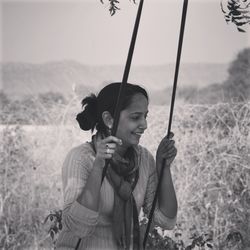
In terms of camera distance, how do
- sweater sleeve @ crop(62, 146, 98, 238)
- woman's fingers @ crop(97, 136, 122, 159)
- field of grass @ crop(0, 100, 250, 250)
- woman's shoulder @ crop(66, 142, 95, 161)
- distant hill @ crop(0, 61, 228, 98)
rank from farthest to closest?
1. distant hill @ crop(0, 61, 228, 98)
2. field of grass @ crop(0, 100, 250, 250)
3. woman's shoulder @ crop(66, 142, 95, 161)
4. sweater sleeve @ crop(62, 146, 98, 238)
5. woman's fingers @ crop(97, 136, 122, 159)

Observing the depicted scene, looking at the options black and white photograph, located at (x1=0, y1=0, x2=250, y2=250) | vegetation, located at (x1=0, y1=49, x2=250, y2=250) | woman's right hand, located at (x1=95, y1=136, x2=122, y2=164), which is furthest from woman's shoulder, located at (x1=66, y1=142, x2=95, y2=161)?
vegetation, located at (x1=0, y1=49, x2=250, y2=250)

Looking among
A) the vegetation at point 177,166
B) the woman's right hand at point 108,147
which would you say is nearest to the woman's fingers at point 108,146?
the woman's right hand at point 108,147

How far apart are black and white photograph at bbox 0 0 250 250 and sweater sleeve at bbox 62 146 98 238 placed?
1.59 metres

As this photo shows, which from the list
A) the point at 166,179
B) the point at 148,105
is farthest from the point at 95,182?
the point at 148,105

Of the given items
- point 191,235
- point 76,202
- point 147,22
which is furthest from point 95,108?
point 147,22

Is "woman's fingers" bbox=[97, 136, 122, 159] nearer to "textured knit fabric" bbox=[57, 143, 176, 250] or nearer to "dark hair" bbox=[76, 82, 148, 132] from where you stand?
"textured knit fabric" bbox=[57, 143, 176, 250]

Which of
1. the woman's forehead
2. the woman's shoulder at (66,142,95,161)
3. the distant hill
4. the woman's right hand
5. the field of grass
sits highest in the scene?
the distant hill

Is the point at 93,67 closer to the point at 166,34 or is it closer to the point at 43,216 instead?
the point at 166,34

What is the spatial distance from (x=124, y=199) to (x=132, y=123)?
29 cm

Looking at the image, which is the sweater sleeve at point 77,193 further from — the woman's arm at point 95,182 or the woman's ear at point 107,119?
the woman's ear at point 107,119

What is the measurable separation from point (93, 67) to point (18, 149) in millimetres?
878

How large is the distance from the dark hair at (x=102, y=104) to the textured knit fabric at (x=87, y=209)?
11cm

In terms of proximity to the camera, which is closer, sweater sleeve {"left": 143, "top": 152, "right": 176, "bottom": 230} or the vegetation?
sweater sleeve {"left": 143, "top": 152, "right": 176, "bottom": 230}

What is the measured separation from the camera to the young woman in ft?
7.16
